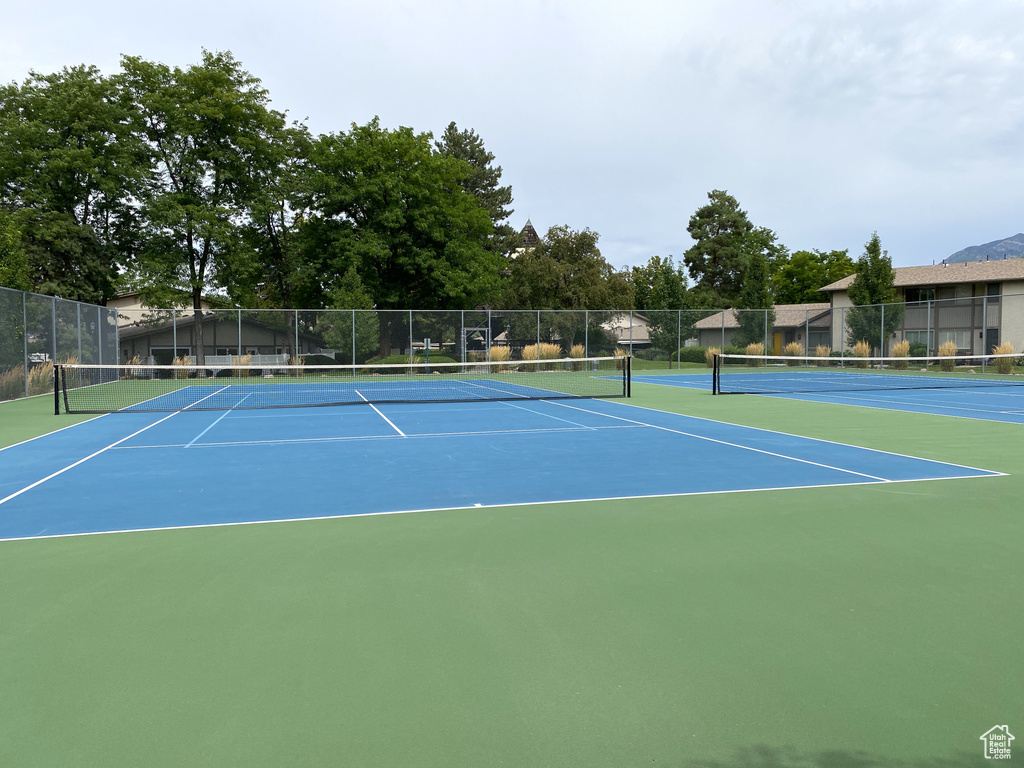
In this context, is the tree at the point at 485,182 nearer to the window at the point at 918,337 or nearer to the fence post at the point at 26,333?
the window at the point at 918,337

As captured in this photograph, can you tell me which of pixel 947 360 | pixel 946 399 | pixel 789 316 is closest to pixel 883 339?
pixel 947 360

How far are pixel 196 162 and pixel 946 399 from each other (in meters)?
32.4

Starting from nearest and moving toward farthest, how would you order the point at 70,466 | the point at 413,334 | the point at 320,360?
the point at 70,466 → the point at 320,360 → the point at 413,334

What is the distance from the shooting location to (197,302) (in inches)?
1406

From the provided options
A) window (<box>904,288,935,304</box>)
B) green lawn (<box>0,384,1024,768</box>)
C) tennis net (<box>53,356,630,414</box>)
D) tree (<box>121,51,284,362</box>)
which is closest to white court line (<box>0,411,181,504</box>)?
green lawn (<box>0,384,1024,768</box>)

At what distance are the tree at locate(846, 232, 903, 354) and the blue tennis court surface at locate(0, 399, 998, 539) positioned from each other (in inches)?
966

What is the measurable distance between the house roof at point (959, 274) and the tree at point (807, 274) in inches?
786

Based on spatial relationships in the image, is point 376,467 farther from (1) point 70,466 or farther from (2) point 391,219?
(2) point 391,219

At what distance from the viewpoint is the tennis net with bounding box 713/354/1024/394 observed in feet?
68.8

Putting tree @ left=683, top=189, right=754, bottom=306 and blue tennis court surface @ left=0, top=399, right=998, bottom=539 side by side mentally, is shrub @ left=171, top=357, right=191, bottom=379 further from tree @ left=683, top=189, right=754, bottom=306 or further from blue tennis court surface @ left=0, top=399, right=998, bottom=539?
tree @ left=683, top=189, right=754, bottom=306

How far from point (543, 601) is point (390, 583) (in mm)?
924

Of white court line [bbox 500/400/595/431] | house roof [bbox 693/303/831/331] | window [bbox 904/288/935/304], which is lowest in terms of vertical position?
white court line [bbox 500/400/595/431]

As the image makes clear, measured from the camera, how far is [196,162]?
35.0m

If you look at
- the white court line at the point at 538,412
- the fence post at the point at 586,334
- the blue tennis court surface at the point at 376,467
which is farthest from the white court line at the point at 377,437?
the fence post at the point at 586,334
